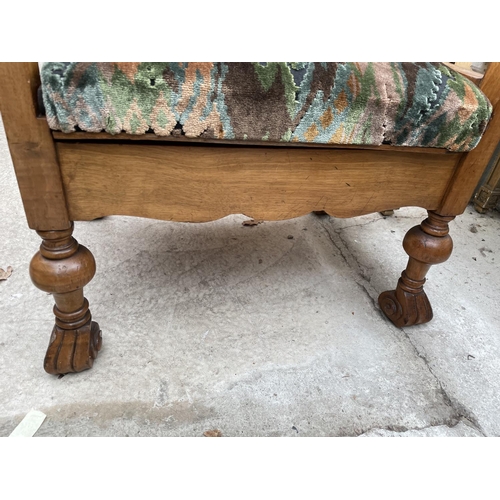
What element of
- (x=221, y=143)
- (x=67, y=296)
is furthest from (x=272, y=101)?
(x=67, y=296)

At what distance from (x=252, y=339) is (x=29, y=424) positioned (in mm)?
496

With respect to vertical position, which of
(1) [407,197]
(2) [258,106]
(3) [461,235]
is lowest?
(3) [461,235]

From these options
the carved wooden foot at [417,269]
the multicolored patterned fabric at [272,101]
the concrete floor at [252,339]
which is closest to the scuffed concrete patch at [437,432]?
the concrete floor at [252,339]

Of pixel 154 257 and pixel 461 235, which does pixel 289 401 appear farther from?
pixel 461 235

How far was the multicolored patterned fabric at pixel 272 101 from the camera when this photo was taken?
63 centimetres

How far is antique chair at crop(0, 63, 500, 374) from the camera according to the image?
65 cm

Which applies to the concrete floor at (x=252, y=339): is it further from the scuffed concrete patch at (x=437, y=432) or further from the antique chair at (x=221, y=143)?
the antique chair at (x=221, y=143)

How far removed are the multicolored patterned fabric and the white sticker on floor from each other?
55 centimetres

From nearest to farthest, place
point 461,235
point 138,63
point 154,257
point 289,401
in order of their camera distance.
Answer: point 138,63 < point 289,401 < point 154,257 < point 461,235

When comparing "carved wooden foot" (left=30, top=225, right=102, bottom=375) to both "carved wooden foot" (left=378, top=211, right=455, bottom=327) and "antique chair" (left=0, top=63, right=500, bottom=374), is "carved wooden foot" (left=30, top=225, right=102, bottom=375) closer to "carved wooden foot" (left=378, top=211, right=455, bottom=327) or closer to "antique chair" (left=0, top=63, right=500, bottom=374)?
"antique chair" (left=0, top=63, right=500, bottom=374)

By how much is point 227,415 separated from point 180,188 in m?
0.46

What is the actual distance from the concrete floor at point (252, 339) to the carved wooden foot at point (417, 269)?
1.7 inches

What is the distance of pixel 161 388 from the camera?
89 centimetres

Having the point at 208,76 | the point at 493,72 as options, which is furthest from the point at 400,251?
the point at 208,76
